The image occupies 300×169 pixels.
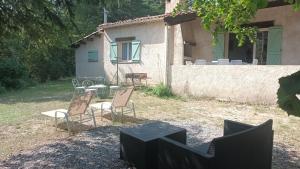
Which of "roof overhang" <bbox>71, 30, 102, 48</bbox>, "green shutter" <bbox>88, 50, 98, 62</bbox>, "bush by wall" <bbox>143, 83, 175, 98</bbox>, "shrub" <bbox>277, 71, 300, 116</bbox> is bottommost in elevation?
"bush by wall" <bbox>143, 83, 175, 98</bbox>

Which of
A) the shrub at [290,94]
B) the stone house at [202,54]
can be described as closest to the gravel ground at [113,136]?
the stone house at [202,54]

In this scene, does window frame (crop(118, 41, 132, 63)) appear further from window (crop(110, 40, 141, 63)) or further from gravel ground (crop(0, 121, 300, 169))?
gravel ground (crop(0, 121, 300, 169))

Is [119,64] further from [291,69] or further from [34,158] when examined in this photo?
[34,158]

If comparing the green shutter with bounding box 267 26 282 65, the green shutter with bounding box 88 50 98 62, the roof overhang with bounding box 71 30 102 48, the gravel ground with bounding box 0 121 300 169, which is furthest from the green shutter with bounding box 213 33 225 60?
the green shutter with bounding box 88 50 98 62

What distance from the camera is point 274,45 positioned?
37.6ft

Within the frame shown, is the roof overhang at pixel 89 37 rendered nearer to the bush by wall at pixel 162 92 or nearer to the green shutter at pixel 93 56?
the green shutter at pixel 93 56

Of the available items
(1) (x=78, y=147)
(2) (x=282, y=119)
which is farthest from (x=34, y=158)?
(2) (x=282, y=119)

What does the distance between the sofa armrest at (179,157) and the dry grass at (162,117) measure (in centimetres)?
243

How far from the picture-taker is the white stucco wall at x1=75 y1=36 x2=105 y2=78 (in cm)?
1978

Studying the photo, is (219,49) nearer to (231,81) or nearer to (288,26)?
(231,81)

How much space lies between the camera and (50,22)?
16.1 feet

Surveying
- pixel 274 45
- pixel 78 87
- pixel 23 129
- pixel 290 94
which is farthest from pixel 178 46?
pixel 290 94

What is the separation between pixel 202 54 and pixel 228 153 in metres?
11.3

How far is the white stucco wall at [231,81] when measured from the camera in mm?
9977
